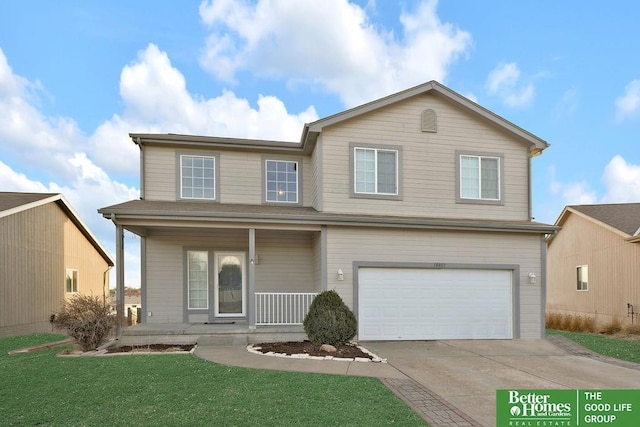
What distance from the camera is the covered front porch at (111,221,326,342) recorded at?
11406 millimetres

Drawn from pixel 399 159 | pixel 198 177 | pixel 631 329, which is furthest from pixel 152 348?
pixel 631 329

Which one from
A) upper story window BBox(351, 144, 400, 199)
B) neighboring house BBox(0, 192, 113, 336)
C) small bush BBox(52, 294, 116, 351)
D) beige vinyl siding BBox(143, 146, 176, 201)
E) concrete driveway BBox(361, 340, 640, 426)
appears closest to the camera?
concrete driveway BBox(361, 340, 640, 426)

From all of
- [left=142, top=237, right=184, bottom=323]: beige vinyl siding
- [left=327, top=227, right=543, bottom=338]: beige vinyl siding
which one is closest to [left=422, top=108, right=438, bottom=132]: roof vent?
[left=327, top=227, right=543, bottom=338]: beige vinyl siding

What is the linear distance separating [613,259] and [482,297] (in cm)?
952

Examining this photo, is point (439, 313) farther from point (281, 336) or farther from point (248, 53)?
point (248, 53)

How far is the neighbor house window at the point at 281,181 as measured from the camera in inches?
488

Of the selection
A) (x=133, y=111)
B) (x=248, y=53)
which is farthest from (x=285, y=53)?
(x=133, y=111)

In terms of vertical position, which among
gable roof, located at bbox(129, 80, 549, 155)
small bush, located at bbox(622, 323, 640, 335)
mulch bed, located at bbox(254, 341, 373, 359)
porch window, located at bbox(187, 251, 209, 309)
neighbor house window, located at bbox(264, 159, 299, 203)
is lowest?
small bush, located at bbox(622, 323, 640, 335)

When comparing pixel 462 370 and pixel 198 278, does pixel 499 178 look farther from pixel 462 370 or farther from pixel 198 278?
pixel 198 278

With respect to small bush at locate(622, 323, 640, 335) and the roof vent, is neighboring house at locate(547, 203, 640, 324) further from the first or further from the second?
the roof vent

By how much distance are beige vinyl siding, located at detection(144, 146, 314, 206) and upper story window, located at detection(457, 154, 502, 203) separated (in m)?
4.59

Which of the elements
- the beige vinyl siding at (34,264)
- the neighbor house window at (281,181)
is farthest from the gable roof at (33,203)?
the neighbor house window at (281,181)

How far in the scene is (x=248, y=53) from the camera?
15570 millimetres

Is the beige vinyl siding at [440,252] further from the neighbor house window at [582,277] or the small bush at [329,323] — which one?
the neighbor house window at [582,277]
